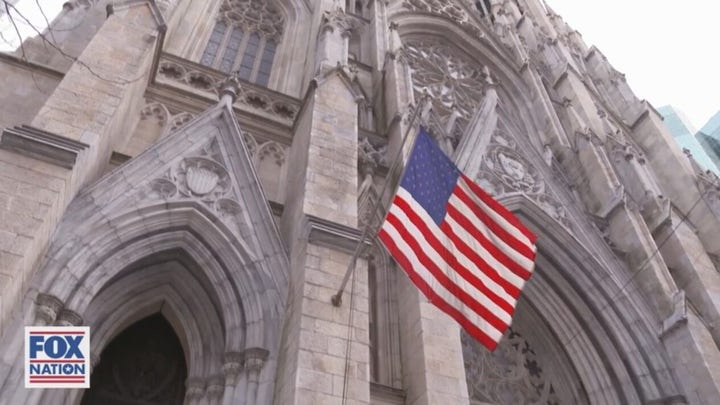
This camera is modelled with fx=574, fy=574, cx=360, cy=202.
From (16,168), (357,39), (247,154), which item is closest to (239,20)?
(357,39)

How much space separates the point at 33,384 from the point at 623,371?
932 centimetres

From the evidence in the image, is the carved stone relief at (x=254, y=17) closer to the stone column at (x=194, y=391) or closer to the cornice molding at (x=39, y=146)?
the cornice molding at (x=39, y=146)

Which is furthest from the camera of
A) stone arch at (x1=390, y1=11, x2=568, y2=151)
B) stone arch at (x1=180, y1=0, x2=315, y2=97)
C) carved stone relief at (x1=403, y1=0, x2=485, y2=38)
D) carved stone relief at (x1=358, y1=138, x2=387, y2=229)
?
carved stone relief at (x1=403, y1=0, x2=485, y2=38)

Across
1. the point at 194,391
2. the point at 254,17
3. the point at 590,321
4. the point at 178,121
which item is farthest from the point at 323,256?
the point at 254,17

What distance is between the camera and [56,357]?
457 cm

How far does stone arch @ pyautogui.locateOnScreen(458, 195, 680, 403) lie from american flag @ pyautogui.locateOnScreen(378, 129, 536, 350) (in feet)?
15.4

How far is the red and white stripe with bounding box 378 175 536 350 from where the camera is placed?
6.20 meters

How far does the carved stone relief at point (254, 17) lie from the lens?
13109 mm

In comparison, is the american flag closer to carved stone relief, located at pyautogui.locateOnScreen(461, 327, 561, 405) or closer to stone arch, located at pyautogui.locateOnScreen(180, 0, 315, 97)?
carved stone relief, located at pyautogui.locateOnScreen(461, 327, 561, 405)

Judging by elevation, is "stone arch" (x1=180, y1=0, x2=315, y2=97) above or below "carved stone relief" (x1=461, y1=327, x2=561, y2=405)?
above

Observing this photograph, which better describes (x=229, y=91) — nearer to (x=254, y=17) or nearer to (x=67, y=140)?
(x=67, y=140)

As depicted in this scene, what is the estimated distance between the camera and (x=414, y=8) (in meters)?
17.8

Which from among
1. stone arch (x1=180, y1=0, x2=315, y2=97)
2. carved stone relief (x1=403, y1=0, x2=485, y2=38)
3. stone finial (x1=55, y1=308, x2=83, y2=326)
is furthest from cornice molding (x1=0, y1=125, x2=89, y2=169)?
carved stone relief (x1=403, y1=0, x2=485, y2=38)

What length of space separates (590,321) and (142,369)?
7985 mm
